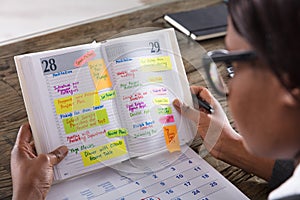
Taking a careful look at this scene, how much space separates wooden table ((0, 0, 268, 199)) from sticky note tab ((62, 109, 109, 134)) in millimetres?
156

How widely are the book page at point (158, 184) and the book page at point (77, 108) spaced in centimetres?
2

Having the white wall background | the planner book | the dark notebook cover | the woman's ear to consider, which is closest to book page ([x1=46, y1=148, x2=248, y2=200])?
the planner book

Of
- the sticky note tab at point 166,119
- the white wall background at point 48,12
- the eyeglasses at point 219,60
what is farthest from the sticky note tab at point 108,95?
the white wall background at point 48,12

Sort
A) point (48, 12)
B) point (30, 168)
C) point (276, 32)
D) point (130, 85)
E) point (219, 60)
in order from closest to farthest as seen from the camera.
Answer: point (276, 32) → point (219, 60) → point (30, 168) → point (130, 85) → point (48, 12)

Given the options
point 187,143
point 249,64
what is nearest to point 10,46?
point 187,143

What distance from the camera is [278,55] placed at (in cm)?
64

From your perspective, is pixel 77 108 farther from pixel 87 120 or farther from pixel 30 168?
pixel 30 168

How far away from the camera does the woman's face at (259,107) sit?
679mm

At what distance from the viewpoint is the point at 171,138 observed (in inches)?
45.1

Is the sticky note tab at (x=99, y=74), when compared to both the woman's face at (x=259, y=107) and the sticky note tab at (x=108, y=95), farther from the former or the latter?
the woman's face at (x=259, y=107)

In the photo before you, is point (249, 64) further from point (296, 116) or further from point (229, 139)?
point (229, 139)

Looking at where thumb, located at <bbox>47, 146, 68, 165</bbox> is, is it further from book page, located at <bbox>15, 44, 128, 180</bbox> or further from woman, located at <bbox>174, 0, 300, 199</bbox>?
woman, located at <bbox>174, 0, 300, 199</bbox>

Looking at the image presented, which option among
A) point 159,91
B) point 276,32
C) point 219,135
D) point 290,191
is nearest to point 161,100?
point 159,91

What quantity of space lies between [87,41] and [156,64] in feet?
1.39
